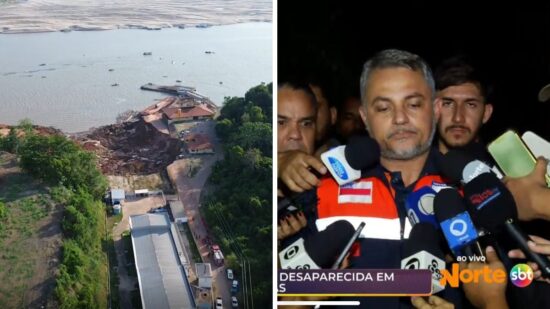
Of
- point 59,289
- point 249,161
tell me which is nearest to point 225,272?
point 249,161

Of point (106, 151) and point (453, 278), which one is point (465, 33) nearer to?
point (453, 278)

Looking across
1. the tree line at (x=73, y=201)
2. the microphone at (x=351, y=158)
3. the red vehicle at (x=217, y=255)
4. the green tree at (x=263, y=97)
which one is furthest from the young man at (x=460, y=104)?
the tree line at (x=73, y=201)

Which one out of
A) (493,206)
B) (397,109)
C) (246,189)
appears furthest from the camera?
(246,189)

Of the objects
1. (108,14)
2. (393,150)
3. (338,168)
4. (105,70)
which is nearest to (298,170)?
(338,168)

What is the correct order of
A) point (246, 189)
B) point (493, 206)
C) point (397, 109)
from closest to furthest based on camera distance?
point (493, 206)
point (397, 109)
point (246, 189)

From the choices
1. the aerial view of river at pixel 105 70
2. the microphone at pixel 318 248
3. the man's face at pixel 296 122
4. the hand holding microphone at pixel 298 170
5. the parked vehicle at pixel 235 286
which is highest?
the aerial view of river at pixel 105 70

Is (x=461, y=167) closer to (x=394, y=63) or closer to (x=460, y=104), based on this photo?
(x=460, y=104)

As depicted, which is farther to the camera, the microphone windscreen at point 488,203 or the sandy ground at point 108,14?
the sandy ground at point 108,14

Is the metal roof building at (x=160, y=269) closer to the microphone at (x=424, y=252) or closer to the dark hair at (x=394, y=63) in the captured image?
the microphone at (x=424, y=252)
